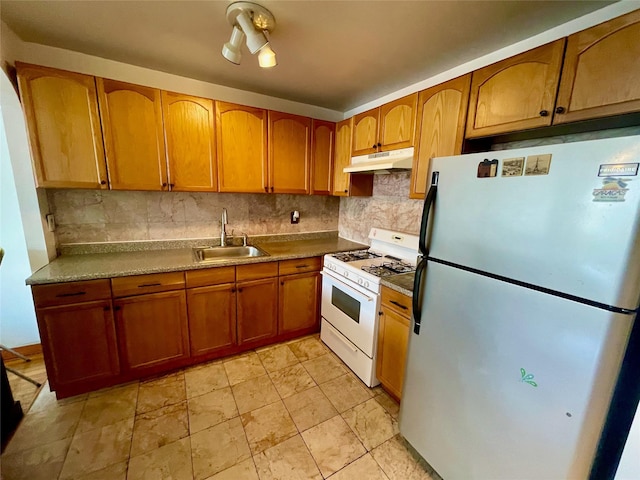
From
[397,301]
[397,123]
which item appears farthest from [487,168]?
[397,123]

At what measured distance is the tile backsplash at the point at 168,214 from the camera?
6.95ft

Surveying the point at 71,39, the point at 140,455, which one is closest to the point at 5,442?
the point at 140,455

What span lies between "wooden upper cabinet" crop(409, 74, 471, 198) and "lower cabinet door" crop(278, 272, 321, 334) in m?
1.29

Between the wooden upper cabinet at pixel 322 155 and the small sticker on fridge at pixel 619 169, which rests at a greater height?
the wooden upper cabinet at pixel 322 155

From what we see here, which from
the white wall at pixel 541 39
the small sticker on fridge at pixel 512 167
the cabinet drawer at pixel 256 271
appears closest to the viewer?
the small sticker on fridge at pixel 512 167

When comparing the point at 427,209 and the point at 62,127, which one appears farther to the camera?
the point at 62,127

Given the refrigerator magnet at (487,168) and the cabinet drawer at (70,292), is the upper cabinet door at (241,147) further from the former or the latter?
the refrigerator magnet at (487,168)

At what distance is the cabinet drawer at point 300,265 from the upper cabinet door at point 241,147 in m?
0.75

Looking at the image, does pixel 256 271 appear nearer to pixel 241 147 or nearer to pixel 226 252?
pixel 226 252

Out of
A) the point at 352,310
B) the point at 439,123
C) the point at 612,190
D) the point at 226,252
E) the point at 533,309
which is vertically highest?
the point at 439,123

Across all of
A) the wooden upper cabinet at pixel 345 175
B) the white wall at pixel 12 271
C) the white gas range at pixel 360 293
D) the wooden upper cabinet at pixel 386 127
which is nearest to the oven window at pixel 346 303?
the white gas range at pixel 360 293

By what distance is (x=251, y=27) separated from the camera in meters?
1.35

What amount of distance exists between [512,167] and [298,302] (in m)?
2.05

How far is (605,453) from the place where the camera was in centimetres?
92
